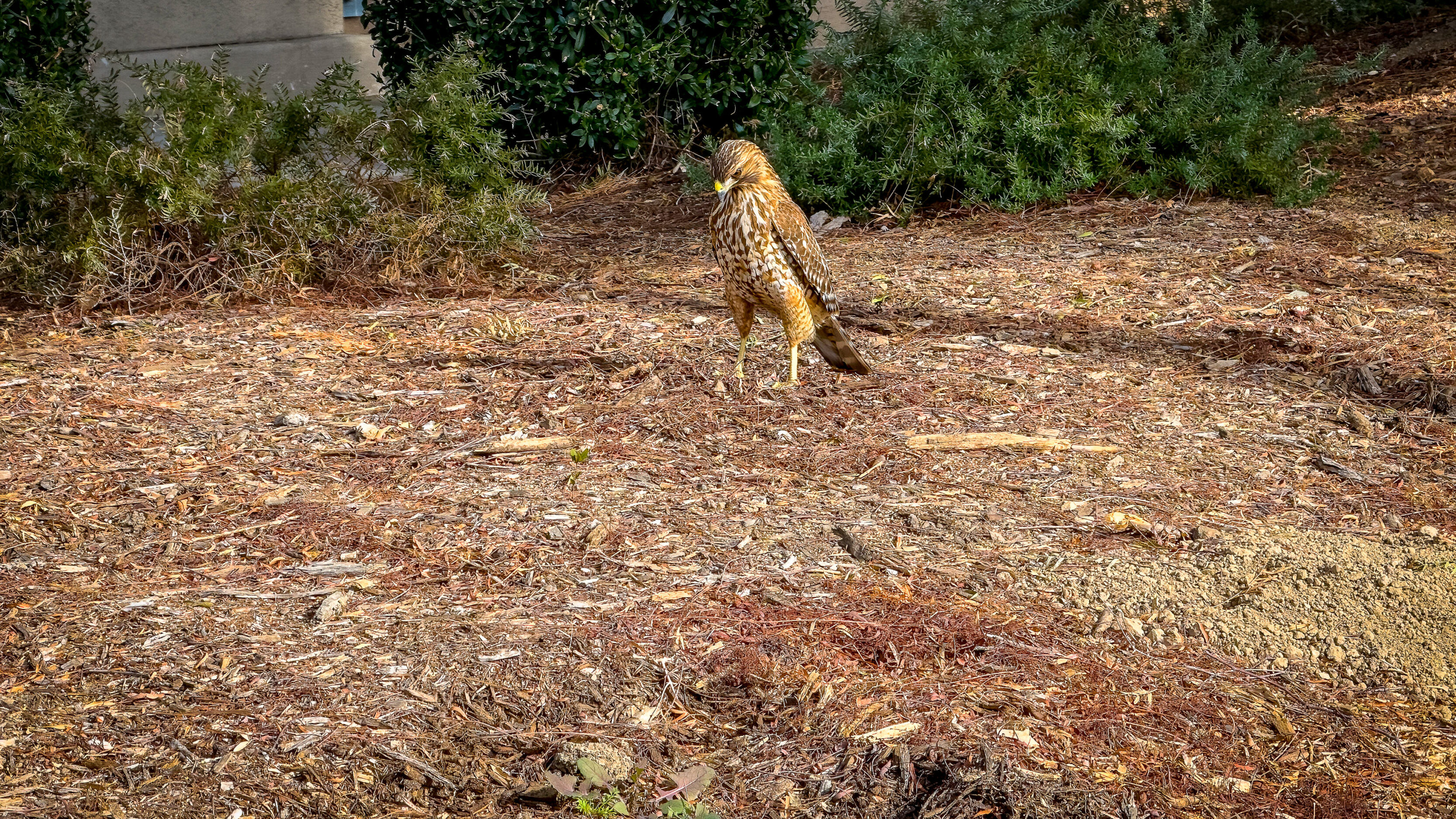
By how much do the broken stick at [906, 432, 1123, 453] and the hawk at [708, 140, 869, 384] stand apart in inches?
30.9

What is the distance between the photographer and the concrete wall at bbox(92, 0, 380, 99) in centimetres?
1022

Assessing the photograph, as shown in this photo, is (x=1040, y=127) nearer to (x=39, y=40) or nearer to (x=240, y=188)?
(x=240, y=188)

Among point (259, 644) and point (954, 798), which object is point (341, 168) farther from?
point (954, 798)

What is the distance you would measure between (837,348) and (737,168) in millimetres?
961

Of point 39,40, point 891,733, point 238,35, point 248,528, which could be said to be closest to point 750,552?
point 891,733

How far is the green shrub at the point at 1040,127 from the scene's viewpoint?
7332 millimetres

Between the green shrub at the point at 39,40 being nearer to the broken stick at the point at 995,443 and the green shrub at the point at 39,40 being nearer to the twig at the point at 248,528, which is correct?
the twig at the point at 248,528

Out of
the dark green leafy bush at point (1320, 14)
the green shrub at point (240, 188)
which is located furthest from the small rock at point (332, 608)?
the dark green leafy bush at point (1320, 14)

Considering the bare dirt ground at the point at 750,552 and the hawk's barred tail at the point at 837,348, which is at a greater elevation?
the hawk's barred tail at the point at 837,348

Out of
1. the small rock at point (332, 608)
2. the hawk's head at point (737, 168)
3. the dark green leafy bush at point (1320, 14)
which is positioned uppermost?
the dark green leafy bush at point (1320, 14)

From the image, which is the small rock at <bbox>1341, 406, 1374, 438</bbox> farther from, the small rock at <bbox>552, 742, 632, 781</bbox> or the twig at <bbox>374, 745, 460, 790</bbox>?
the twig at <bbox>374, 745, 460, 790</bbox>

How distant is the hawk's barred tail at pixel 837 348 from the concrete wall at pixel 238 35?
646cm

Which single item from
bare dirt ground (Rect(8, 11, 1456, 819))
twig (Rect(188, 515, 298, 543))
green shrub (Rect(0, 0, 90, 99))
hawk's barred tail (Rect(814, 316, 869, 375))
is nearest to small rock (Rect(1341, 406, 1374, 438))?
bare dirt ground (Rect(8, 11, 1456, 819))

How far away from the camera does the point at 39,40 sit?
22.6 feet
